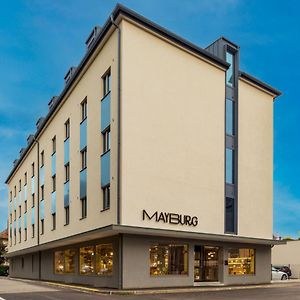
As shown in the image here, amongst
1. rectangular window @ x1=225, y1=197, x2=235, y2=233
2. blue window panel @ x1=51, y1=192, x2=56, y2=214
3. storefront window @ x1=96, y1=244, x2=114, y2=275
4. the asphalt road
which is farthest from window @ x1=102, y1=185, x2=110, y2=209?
blue window panel @ x1=51, y1=192, x2=56, y2=214

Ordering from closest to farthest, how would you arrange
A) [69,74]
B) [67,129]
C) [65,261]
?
[65,261], [67,129], [69,74]

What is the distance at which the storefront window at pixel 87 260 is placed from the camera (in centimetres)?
2836

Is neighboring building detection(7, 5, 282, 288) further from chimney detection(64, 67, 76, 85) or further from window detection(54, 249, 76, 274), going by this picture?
chimney detection(64, 67, 76, 85)

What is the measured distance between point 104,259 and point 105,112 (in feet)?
27.9

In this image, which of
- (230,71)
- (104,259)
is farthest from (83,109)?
(104,259)

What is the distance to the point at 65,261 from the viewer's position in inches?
1346

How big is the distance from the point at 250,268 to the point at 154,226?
9.97m

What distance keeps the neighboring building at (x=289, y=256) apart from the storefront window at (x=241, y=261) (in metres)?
23.4

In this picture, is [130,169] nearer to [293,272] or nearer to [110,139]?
[110,139]

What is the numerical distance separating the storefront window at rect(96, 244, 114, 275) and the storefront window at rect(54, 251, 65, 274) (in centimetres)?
838

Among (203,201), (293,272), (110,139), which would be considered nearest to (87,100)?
(110,139)

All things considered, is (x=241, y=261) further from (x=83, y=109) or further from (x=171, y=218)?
(x=83, y=109)

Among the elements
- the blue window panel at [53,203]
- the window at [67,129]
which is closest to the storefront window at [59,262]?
the blue window panel at [53,203]

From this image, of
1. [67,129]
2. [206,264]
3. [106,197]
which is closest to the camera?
[106,197]
